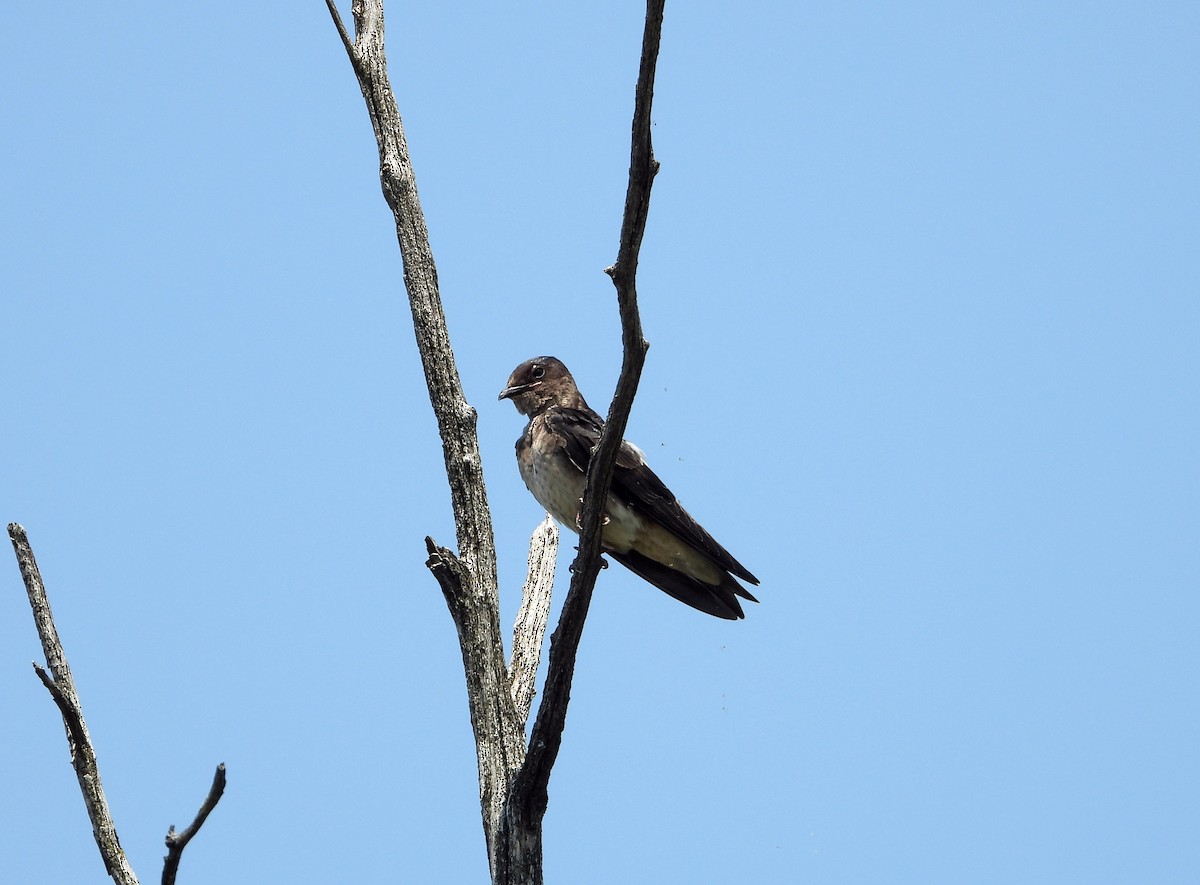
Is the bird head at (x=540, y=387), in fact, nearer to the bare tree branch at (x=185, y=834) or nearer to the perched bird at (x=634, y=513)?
the perched bird at (x=634, y=513)

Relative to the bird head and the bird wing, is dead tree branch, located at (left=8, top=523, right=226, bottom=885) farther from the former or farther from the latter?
the bird head

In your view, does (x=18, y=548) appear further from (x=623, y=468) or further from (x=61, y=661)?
(x=623, y=468)

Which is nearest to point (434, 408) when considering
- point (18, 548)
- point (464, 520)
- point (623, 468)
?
point (464, 520)

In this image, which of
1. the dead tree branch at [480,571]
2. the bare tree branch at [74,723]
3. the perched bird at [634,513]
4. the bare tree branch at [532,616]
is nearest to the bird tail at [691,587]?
the perched bird at [634,513]

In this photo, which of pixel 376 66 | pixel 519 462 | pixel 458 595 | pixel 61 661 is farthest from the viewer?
pixel 519 462

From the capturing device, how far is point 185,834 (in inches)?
193

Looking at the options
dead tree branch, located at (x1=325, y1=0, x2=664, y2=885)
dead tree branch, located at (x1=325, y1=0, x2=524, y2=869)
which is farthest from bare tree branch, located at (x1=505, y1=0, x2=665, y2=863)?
dead tree branch, located at (x1=325, y1=0, x2=524, y2=869)

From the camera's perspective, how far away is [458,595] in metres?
6.12

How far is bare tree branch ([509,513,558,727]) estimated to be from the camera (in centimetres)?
691

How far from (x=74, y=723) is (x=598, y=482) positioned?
8.12 feet

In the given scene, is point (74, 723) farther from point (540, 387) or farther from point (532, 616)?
point (540, 387)

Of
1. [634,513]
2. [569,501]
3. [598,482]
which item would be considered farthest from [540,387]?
[598,482]

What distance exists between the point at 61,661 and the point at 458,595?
1.82 meters

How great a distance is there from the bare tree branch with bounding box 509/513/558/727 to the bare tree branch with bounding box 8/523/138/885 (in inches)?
84.1
